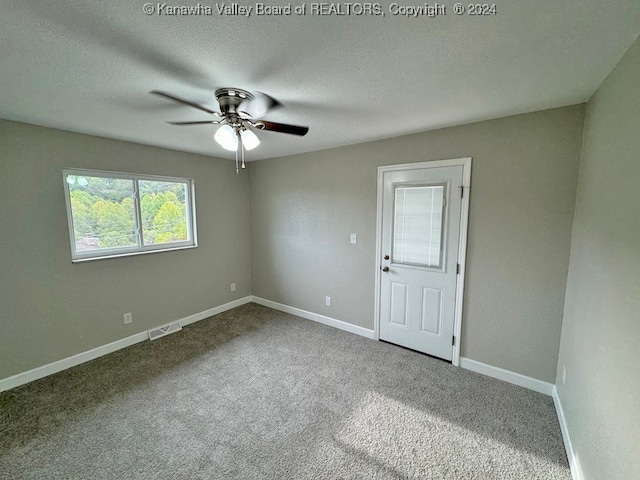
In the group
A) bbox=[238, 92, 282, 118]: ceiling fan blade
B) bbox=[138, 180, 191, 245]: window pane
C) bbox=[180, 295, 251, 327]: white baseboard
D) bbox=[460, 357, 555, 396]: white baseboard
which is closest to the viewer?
bbox=[238, 92, 282, 118]: ceiling fan blade

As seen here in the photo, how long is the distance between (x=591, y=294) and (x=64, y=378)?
4151 mm

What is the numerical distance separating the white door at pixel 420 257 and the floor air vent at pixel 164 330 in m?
2.59

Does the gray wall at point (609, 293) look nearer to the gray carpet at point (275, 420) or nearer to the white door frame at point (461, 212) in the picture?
the gray carpet at point (275, 420)

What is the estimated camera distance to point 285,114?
2.15 meters

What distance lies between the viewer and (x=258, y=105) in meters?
1.89

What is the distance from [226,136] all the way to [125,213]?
2.11 meters

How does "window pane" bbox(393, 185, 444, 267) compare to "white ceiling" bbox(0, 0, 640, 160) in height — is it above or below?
below

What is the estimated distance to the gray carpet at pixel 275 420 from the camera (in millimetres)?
1595

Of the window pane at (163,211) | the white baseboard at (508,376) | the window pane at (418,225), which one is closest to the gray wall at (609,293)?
the white baseboard at (508,376)

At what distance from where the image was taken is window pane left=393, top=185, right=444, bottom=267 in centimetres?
263

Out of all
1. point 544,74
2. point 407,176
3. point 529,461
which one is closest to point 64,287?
point 407,176

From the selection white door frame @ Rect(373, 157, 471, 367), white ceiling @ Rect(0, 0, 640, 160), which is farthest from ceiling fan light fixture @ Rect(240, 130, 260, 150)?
white door frame @ Rect(373, 157, 471, 367)

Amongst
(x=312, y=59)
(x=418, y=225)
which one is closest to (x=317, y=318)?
(x=418, y=225)

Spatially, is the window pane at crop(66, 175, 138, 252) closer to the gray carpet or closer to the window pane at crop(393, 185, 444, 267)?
the gray carpet
